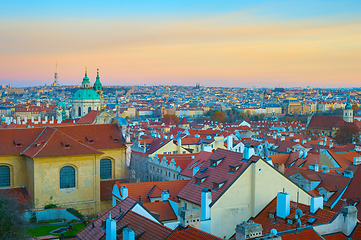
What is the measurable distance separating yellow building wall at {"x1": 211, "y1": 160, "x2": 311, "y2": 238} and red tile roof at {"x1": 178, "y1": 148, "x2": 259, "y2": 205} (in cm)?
30

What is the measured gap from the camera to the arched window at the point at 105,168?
1533 inches

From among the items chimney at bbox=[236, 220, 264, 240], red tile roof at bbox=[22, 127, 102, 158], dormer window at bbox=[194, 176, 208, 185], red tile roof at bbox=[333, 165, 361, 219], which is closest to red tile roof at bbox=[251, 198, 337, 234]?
dormer window at bbox=[194, 176, 208, 185]

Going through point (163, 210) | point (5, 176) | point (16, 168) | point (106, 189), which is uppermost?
point (163, 210)

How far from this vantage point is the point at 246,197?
20781 mm

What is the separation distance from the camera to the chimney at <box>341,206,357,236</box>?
16.9 meters

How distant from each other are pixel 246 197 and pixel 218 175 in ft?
6.04

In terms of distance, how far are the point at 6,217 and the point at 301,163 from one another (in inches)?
1072

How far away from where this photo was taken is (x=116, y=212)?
758 inches

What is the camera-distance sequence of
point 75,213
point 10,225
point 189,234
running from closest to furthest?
point 189,234, point 10,225, point 75,213

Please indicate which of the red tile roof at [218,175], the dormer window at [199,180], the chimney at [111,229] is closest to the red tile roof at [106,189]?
the red tile roof at [218,175]

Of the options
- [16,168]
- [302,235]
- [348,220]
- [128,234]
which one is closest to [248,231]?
[302,235]

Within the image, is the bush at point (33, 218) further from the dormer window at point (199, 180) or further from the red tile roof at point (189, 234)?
the red tile roof at point (189, 234)

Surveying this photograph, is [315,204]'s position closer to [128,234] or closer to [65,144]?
[128,234]

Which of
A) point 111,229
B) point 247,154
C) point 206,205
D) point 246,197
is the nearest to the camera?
point 111,229
